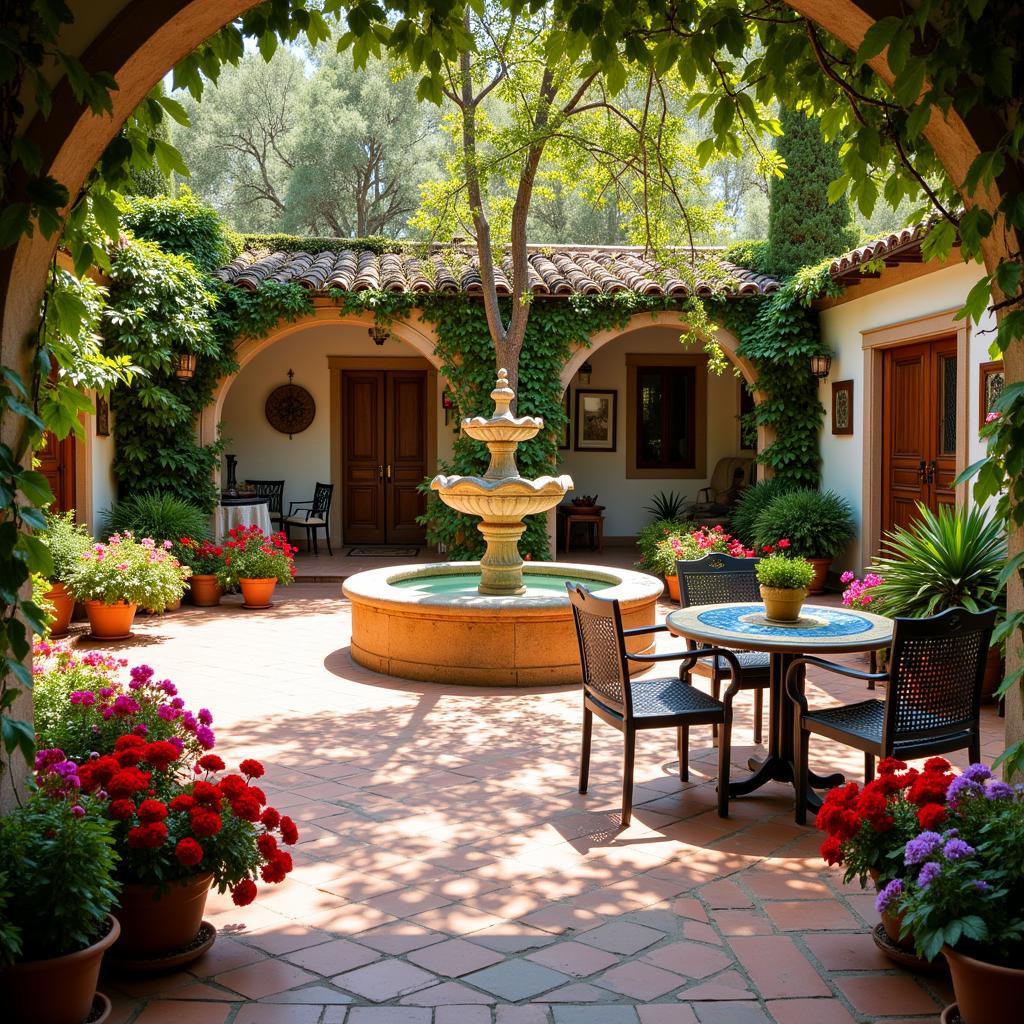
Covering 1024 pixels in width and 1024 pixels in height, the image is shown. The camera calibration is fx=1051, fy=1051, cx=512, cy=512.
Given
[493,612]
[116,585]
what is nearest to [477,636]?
[493,612]

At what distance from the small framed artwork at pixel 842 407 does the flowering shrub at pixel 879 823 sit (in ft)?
27.6

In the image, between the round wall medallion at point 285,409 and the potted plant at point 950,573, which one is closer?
the potted plant at point 950,573

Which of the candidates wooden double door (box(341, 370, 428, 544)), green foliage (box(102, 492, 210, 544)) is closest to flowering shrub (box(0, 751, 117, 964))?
green foliage (box(102, 492, 210, 544))

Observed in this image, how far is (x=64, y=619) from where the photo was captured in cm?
834

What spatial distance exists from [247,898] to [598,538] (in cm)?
1118

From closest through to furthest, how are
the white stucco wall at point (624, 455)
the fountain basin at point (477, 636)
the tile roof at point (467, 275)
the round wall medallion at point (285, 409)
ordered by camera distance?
1. the fountain basin at point (477, 636)
2. the tile roof at point (467, 275)
3. the round wall medallion at point (285, 409)
4. the white stucco wall at point (624, 455)

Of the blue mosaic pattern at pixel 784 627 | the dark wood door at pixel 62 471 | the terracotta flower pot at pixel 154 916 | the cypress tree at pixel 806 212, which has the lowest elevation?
the terracotta flower pot at pixel 154 916

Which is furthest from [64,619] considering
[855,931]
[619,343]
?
[619,343]

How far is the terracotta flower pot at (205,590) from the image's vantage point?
9.89 meters

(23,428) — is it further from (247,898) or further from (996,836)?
(996,836)

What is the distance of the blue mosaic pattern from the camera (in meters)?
4.41

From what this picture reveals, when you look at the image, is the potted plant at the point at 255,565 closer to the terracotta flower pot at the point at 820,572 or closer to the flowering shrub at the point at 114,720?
the terracotta flower pot at the point at 820,572

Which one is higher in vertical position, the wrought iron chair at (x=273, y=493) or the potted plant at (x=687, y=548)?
the wrought iron chair at (x=273, y=493)

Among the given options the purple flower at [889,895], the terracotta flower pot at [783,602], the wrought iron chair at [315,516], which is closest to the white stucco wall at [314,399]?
the wrought iron chair at [315,516]
